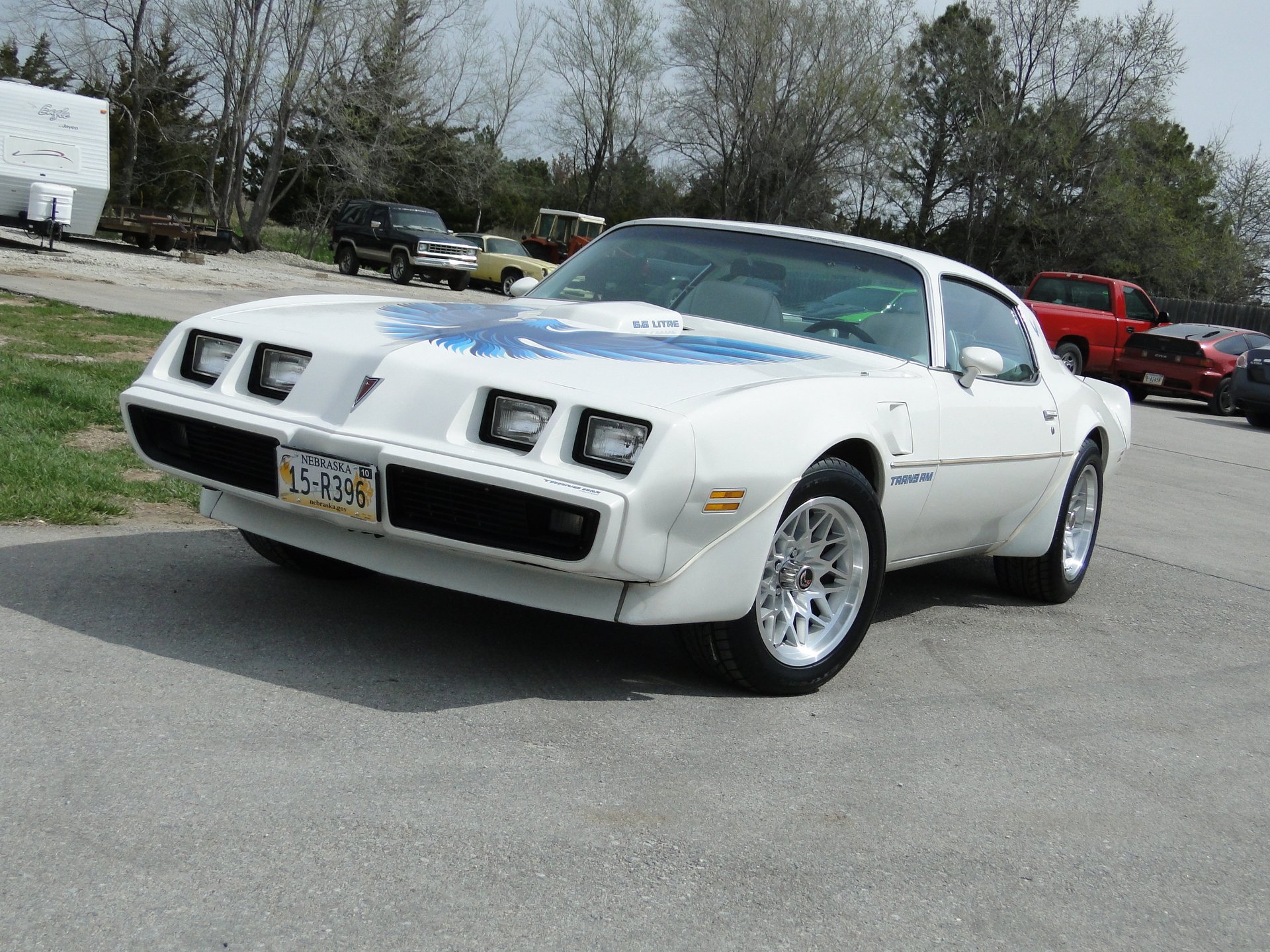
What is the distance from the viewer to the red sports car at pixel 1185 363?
65.0 feet

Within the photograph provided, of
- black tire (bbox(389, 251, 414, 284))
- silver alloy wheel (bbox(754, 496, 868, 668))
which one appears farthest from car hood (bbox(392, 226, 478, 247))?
silver alloy wheel (bbox(754, 496, 868, 668))

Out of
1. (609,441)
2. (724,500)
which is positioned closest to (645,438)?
(609,441)

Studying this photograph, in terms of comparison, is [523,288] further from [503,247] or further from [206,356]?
[503,247]

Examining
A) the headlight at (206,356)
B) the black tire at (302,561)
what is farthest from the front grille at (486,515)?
the black tire at (302,561)

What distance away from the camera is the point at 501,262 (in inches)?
1313

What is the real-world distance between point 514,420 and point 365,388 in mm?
457

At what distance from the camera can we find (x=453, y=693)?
361 cm

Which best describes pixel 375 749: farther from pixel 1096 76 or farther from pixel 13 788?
pixel 1096 76

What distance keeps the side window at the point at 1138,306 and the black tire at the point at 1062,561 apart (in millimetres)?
16388

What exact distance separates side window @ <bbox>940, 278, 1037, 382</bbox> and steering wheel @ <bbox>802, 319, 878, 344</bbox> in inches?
13.7

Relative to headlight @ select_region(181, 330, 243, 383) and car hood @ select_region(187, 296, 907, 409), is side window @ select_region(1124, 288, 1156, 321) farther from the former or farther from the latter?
headlight @ select_region(181, 330, 243, 383)

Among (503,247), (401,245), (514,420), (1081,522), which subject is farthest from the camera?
(503,247)

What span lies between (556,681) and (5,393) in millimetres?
4866

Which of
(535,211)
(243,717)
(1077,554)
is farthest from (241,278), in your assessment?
(535,211)
